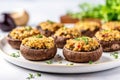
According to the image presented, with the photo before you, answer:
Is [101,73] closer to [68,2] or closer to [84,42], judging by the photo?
[84,42]

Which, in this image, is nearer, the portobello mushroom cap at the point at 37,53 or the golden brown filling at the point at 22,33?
the portobello mushroom cap at the point at 37,53

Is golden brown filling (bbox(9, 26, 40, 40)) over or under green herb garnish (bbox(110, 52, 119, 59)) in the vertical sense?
over

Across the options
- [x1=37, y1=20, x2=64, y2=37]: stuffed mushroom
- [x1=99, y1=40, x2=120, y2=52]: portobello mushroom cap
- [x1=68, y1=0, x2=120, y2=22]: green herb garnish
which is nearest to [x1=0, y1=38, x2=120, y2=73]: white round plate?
[x1=99, y1=40, x2=120, y2=52]: portobello mushroom cap

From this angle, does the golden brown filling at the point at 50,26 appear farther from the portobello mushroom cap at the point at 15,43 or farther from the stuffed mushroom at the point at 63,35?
the portobello mushroom cap at the point at 15,43

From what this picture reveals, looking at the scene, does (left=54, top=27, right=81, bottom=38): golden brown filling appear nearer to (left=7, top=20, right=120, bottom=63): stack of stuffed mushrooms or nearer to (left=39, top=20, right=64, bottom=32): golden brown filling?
(left=7, top=20, right=120, bottom=63): stack of stuffed mushrooms

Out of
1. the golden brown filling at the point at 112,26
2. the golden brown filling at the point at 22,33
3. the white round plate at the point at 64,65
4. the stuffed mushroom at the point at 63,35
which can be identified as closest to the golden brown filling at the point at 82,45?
the white round plate at the point at 64,65

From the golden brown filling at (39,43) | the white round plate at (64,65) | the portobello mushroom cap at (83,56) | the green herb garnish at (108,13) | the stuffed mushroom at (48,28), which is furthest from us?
the green herb garnish at (108,13)

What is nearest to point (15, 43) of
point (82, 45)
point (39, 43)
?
point (39, 43)

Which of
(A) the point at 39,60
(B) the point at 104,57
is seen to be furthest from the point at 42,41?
(B) the point at 104,57
